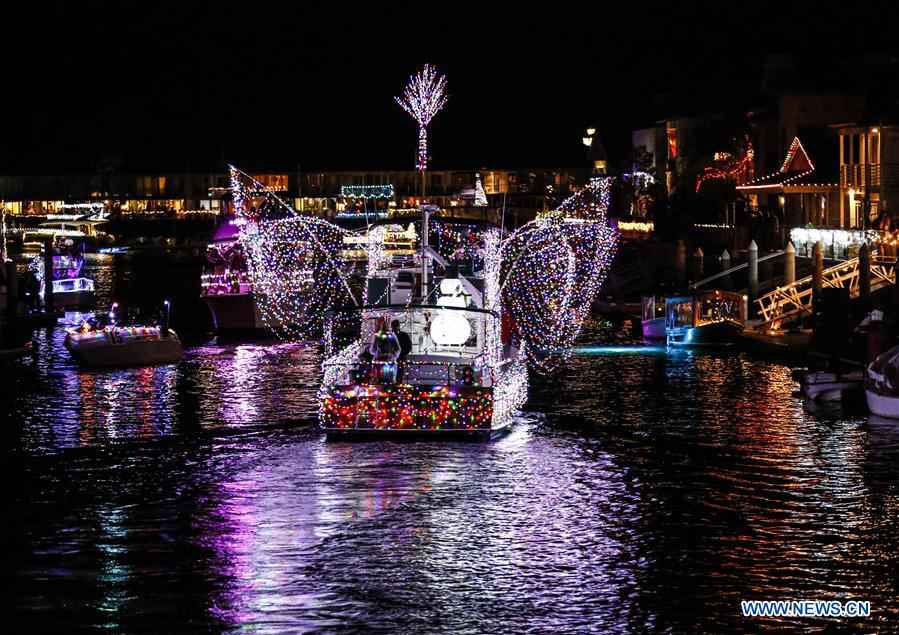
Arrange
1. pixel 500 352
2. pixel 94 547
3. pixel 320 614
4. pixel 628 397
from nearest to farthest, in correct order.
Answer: pixel 320 614, pixel 94 547, pixel 500 352, pixel 628 397

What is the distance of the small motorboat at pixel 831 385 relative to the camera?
34688 millimetres

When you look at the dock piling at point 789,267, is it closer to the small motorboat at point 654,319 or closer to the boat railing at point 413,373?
the small motorboat at point 654,319

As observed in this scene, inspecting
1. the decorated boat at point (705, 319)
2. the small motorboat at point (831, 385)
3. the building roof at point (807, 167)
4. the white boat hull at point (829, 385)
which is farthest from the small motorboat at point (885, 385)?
the building roof at point (807, 167)

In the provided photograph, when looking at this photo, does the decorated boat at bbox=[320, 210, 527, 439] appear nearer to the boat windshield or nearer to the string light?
the boat windshield

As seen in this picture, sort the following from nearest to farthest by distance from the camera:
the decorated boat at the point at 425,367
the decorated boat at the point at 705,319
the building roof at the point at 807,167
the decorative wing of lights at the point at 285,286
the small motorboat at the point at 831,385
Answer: the decorated boat at the point at 425,367 < the small motorboat at the point at 831,385 < the decorated boat at the point at 705,319 < the decorative wing of lights at the point at 285,286 < the building roof at the point at 807,167

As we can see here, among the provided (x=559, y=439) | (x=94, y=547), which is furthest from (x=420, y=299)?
(x=94, y=547)

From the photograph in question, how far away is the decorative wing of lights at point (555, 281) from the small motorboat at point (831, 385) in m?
8.33

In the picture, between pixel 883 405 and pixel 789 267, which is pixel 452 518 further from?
pixel 789 267

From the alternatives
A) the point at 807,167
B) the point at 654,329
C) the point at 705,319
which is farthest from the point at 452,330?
the point at 807,167

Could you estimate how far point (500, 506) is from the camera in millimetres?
25312

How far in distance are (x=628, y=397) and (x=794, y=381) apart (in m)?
4.43

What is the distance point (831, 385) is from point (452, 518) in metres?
13.8

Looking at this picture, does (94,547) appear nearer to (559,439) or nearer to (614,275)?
(559,439)

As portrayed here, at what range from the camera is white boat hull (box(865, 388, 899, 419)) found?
3238cm
